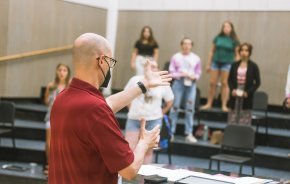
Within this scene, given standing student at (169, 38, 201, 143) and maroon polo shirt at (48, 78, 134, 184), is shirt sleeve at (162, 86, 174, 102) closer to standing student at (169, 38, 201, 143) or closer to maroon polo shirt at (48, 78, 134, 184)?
standing student at (169, 38, 201, 143)

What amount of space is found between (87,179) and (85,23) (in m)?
4.32

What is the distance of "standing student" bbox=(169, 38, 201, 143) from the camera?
22.9ft

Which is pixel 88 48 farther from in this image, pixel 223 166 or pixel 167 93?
pixel 223 166

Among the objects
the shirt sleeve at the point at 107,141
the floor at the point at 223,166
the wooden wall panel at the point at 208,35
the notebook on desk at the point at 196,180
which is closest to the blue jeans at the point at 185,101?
the floor at the point at 223,166

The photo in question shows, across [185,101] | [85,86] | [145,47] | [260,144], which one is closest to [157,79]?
[85,86]

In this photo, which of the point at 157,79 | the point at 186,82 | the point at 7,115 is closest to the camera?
the point at 157,79

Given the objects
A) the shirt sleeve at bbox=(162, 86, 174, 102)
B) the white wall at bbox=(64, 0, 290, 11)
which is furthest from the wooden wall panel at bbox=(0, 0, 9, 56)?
the white wall at bbox=(64, 0, 290, 11)

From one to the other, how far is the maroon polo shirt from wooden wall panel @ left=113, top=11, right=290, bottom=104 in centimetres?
615

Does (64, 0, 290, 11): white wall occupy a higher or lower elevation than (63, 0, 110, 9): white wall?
higher

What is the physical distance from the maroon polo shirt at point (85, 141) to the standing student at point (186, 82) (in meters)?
4.91

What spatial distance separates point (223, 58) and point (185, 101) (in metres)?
1.11

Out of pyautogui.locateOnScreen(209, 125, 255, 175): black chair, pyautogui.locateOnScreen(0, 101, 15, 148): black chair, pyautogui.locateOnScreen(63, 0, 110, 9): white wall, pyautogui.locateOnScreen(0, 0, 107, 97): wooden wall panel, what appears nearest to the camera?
pyautogui.locateOnScreen(0, 0, 107, 97): wooden wall panel

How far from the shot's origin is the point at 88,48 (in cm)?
207

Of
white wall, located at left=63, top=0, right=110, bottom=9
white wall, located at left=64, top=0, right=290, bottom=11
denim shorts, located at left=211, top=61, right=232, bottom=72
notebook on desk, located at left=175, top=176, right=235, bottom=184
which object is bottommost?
notebook on desk, located at left=175, top=176, right=235, bottom=184
